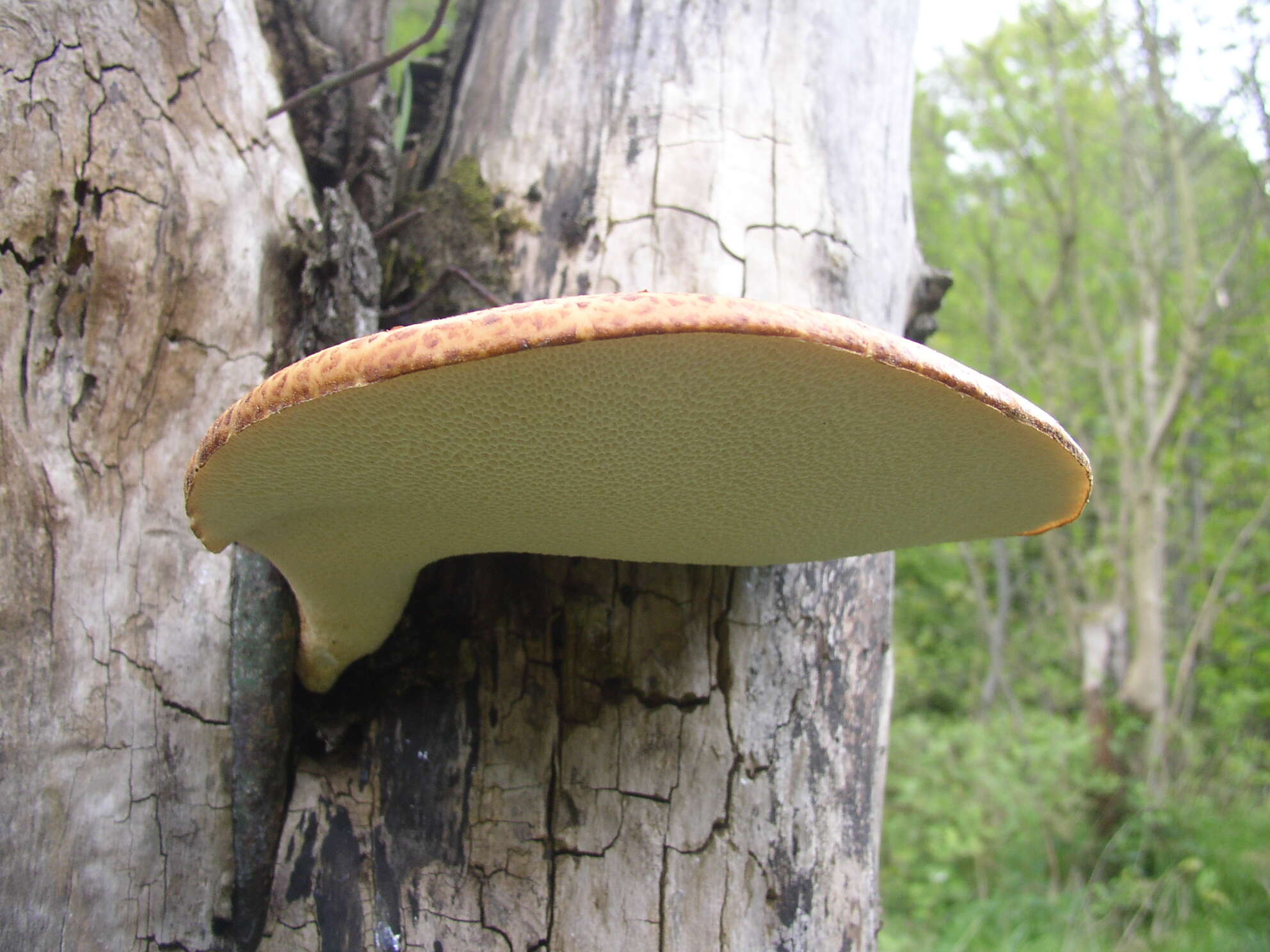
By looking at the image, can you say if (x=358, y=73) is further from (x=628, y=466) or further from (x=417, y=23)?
(x=417, y=23)

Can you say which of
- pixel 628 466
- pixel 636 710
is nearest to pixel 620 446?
pixel 628 466

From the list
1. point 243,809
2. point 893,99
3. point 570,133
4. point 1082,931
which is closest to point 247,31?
point 570,133

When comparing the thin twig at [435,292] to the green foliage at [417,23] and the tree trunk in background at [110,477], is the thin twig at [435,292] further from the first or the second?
the green foliage at [417,23]

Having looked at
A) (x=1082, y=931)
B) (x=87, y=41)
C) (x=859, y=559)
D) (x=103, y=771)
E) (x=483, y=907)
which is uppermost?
(x=87, y=41)

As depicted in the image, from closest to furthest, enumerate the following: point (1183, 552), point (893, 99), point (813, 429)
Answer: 1. point (813, 429)
2. point (893, 99)
3. point (1183, 552)

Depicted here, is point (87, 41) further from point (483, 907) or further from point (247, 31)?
point (483, 907)

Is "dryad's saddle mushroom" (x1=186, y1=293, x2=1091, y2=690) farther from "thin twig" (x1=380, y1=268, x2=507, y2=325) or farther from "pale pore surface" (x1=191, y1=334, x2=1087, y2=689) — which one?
"thin twig" (x1=380, y1=268, x2=507, y2=325)
